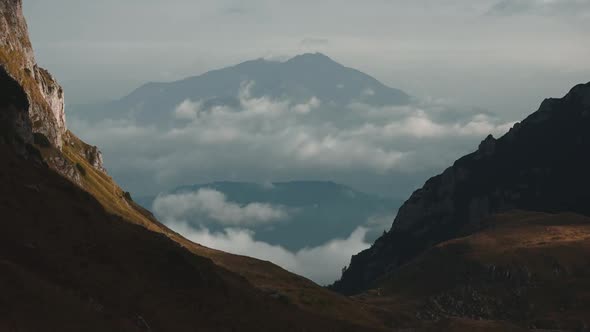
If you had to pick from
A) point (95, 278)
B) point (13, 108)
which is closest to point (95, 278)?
point (95, 278)

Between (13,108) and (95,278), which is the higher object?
(13,108)

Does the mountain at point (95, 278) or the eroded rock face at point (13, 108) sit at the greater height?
the eroded rock face at point (13, 108)

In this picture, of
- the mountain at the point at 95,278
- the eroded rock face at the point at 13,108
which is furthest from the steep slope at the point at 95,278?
the eroded rock face at the point at 13,108

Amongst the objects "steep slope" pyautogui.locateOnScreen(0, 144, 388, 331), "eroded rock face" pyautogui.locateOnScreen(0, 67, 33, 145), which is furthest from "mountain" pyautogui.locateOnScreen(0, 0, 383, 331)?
"eroded rock face" pyautogui.locateOnScreen(0, 67, 33, 145)

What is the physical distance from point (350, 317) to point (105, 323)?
8118 cm

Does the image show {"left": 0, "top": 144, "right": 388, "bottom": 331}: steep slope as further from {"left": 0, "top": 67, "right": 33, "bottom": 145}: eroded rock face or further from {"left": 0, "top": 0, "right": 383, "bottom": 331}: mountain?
{"left": 0, "top": 67, "right": 33, "bottom": 145}: eroded rock face

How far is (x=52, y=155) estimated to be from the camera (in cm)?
17525

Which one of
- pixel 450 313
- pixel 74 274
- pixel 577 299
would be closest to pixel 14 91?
pixel 74 274

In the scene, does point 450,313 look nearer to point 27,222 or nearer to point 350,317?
point 350,317

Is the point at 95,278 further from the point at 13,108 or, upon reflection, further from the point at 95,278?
the point at 13,108

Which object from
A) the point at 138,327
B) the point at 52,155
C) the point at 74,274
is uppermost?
the point at 52,155

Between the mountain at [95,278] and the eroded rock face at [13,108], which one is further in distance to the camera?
the eroded rock face at [13,108]

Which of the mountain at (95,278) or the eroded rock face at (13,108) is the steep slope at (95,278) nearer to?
the mountain at (95,278)

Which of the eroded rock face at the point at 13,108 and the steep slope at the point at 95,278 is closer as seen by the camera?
the steep slope at the point at 95,278
